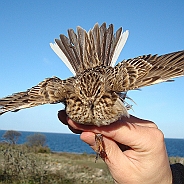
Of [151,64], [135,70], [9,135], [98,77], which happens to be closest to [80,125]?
[98,77]

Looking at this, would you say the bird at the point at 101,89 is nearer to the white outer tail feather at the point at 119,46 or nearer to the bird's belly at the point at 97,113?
the bird's belly at the point at 97,113

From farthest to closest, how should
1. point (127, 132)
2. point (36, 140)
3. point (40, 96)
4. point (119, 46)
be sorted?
1. point (36, 140)
2. point (119, 46)
3. point (40, 96)
4. point (127, 132)

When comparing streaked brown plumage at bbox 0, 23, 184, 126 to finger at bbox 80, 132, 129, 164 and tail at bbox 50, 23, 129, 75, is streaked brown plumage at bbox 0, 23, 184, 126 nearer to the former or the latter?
finger at bbox 80, 132, 129, 164

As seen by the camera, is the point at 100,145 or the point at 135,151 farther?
the point at 100,145

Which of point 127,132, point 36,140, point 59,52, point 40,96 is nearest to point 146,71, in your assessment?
point 127,132

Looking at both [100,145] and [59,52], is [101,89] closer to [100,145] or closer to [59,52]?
[100,145]

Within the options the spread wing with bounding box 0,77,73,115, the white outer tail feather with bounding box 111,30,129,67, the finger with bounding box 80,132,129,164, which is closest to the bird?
the spread wing with bounding box 0,77,73,115

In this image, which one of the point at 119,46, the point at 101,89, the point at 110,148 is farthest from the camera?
the point at 119,46
